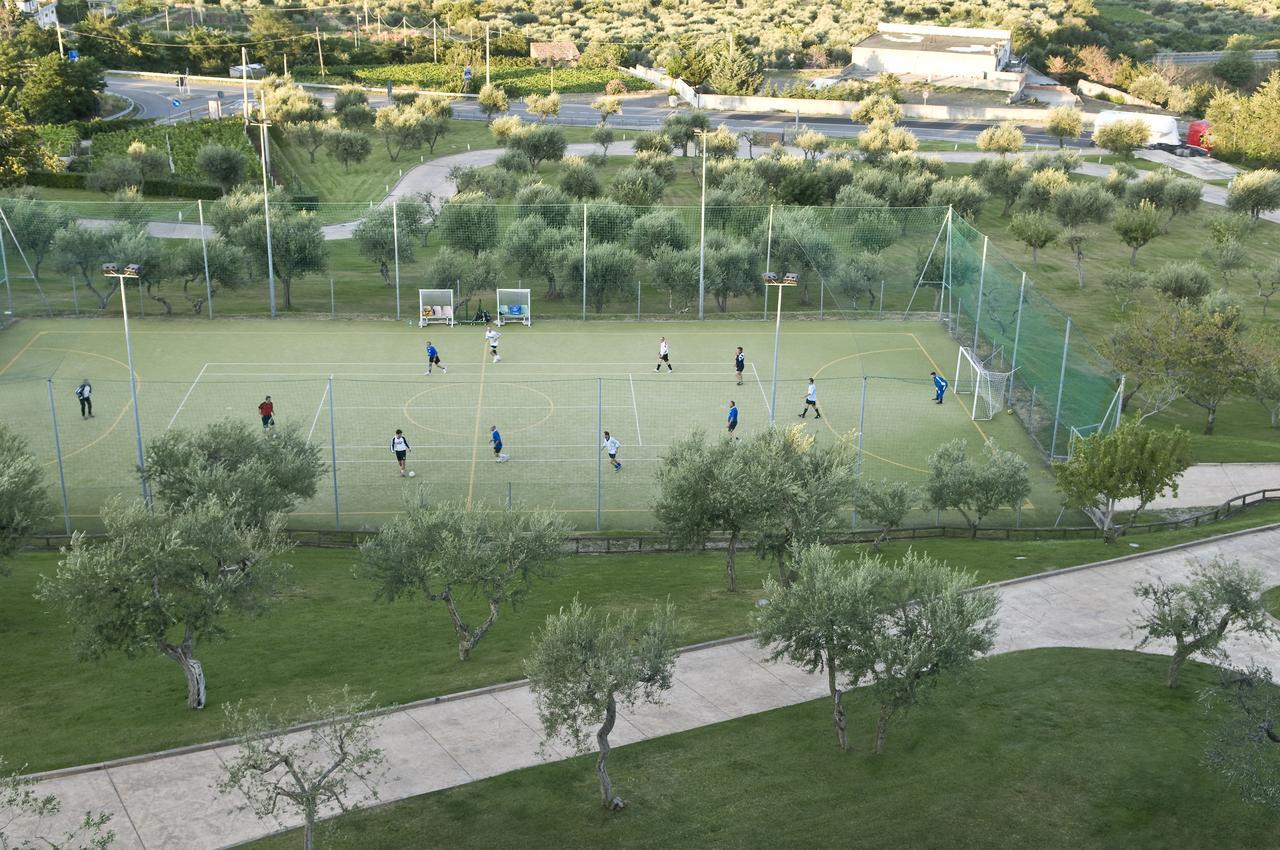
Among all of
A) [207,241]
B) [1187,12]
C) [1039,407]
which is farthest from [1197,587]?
[1187,12]

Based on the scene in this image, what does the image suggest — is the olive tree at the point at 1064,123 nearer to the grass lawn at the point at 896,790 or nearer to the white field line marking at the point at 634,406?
the white field line marking at the point at 634,406

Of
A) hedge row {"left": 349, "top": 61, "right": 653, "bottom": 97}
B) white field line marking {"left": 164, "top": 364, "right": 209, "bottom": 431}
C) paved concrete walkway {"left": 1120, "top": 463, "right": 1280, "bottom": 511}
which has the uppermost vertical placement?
hedge row {"left": 349, "top": 61, "right": 653, "bottom": 97}

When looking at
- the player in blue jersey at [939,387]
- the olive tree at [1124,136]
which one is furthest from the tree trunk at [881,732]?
the olive tree at [1124,136]

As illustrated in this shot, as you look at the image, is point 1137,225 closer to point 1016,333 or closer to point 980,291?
point 980,291

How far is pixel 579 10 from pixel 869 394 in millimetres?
118707

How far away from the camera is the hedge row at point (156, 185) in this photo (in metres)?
67.8

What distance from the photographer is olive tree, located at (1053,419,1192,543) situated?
102ft

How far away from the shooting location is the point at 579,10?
151m

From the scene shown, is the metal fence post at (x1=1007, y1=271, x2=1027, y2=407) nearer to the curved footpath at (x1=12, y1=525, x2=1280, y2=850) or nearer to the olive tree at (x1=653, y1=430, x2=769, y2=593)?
the curved footpath at (x1=12, y1=525, x2=1280, y2=850)

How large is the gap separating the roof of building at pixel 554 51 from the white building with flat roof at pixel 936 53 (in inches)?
996

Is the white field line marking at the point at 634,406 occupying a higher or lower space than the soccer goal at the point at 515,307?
lower

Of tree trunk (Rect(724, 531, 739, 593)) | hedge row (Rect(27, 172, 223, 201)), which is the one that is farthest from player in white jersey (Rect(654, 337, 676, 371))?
hedge row (Rect(27, 172, 223, 201))

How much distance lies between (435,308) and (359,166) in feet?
100

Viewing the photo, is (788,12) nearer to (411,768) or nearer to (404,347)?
(404,347)
